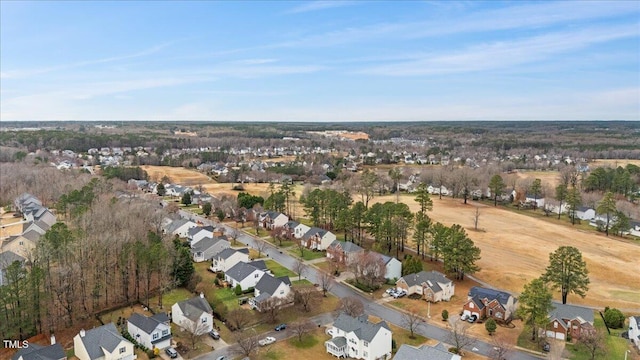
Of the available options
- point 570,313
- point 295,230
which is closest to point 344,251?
point 295,230

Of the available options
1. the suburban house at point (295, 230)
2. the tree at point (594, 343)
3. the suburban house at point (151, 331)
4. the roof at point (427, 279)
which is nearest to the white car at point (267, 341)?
the suburban house at point (151, 331)

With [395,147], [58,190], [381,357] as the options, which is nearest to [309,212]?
[381,357]

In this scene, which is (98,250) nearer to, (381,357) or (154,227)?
(154,227)

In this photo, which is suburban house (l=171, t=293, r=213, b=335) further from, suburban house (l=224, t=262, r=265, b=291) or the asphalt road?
suburban house (l=224, t=262, r=265, b=291)

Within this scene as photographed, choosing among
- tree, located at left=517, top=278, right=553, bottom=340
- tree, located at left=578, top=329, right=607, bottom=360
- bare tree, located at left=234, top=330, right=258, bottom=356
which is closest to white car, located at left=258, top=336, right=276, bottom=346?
bare tree, located at left=234, top=330, right=258, bottom=356

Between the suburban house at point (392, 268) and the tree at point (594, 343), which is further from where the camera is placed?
the suburban house at point (392, 268)

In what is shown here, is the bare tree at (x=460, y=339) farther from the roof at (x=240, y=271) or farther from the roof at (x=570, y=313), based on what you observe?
the roof at (x=240, y=271)
